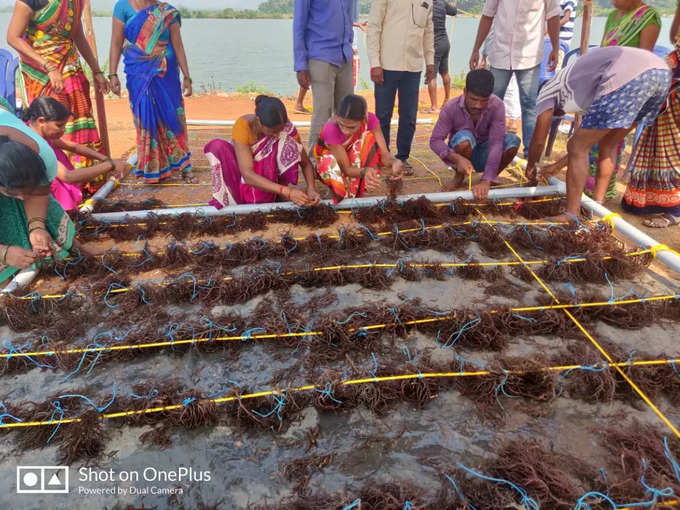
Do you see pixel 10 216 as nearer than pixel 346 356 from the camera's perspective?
No

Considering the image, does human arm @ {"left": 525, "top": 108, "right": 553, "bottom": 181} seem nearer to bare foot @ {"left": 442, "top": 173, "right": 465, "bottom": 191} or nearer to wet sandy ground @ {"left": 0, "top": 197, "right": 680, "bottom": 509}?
bare foot @ {"left": 442, "top": 173, "right": 465, "bottom": 191}

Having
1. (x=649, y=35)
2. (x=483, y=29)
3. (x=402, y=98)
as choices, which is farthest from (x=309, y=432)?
(x=483, y=29)

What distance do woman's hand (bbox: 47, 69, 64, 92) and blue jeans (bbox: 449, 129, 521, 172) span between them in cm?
366

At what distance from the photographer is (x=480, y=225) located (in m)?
3.50

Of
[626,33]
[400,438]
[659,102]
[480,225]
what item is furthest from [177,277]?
[626,33]

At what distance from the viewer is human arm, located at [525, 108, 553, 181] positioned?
375cm

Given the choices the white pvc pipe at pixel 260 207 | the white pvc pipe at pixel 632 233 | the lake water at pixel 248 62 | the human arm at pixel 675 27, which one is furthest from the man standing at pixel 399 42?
the lake water at pixel 248 62

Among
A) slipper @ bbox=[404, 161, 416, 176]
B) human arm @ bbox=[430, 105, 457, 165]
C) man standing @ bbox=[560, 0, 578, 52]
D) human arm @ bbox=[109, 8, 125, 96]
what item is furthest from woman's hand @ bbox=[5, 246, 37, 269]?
man standing @ bbox=[560, 0, 578, 52]

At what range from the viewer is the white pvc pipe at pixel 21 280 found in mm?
2894

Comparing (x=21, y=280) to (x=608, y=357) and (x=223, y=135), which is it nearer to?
(x=608, y=357)

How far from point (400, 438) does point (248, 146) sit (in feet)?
8.84

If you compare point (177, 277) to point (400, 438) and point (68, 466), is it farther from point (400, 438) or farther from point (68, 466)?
point (400, 438)

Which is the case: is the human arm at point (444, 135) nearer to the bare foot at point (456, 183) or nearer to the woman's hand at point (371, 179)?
the bare foot at point (456, 183)

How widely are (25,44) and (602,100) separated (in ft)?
15.5
